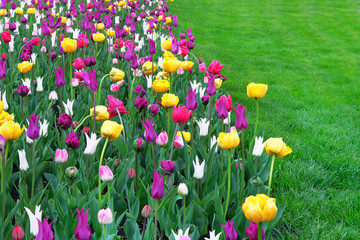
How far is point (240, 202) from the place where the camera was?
2271 mm

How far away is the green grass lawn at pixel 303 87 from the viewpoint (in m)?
2.82

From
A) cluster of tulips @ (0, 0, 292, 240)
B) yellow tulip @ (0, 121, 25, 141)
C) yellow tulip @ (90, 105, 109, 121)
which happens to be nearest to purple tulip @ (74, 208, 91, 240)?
cluster of tulips @ (0, 0, 292, 240)

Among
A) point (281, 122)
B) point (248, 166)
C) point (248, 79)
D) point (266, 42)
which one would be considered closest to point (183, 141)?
point (248, 166)

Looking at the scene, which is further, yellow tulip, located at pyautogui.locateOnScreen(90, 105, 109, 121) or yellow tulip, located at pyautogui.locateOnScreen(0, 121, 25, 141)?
yellow tulip, located at pyautogui.locateOnScreen(90, 105, 109, 121)

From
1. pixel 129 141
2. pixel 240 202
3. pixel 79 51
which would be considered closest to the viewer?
pixel 240 202

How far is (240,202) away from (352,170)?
1.50 m

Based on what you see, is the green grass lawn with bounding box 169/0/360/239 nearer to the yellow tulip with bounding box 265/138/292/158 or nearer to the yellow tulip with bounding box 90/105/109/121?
the yellow tulip with bounding box 265/138/292/158

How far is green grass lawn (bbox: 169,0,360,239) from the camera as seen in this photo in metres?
2.82

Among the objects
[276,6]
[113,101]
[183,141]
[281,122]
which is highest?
[113,101]

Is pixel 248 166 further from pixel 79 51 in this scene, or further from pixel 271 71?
pixel 271 71

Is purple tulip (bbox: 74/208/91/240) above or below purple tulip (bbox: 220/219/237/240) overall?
above

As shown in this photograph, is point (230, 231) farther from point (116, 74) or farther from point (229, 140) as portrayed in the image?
point (116, 74)

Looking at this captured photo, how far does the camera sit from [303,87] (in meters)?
5.94

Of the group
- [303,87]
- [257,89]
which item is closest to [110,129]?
[257,89]
